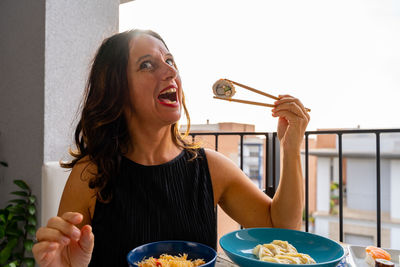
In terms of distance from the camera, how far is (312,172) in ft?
123

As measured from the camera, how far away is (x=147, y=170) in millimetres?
1152

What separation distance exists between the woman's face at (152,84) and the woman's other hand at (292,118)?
1.21 ft

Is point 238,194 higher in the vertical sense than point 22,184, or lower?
higher

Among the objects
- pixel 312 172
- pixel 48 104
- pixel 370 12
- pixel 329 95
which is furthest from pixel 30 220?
pixel 312 172

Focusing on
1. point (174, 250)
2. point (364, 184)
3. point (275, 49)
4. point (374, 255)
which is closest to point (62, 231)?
point (174, 250)

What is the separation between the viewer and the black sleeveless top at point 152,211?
103 cm

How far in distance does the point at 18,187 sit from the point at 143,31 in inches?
73.2

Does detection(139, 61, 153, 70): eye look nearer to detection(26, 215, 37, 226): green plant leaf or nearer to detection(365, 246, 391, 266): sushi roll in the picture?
detection(365, 246, 391, 266): sushi roll

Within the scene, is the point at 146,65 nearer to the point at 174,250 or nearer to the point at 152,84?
the point at 152,84

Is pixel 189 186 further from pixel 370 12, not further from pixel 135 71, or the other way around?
pixel 370 12

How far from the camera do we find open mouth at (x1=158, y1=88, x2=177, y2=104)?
1066 mm

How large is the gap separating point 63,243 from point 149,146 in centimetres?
62

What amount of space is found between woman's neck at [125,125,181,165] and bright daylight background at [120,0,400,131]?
0.30 metres

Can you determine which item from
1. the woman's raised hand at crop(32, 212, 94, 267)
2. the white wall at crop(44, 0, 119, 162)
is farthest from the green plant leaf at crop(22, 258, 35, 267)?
the woman's raised hand at crop(32, 212, 94, 267)
